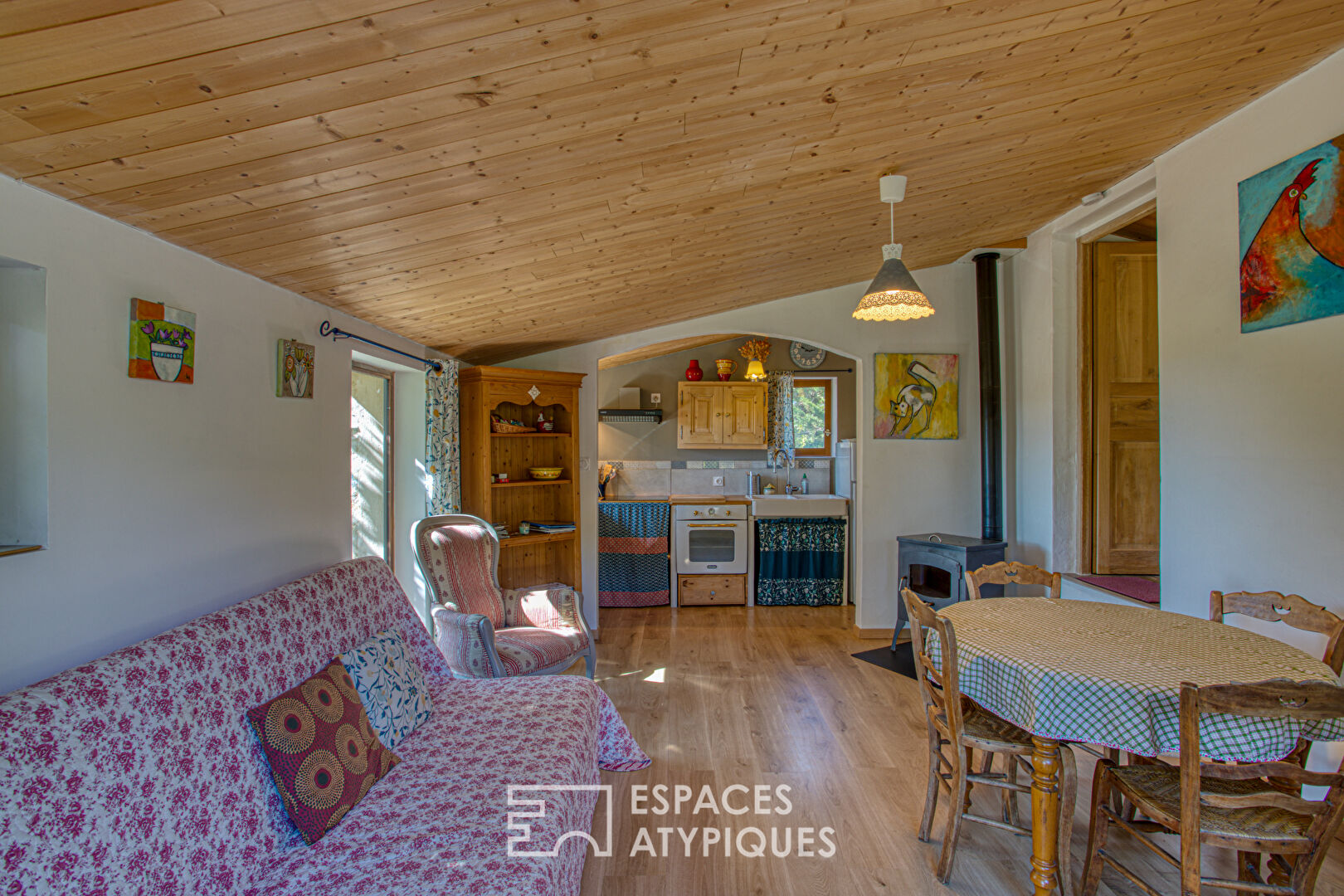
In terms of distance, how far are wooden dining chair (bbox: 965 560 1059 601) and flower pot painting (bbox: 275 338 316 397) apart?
271cm

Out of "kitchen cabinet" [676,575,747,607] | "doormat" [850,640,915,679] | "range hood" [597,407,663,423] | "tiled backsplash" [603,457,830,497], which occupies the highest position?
"range hood" [597,407,663,423]

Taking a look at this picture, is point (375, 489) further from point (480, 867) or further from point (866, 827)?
point (866, 827)

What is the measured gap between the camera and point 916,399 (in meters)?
4.61

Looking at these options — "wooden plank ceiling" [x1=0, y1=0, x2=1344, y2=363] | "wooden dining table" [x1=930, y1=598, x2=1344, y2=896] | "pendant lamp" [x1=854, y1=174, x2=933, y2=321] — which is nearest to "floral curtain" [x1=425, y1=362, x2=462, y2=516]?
"wooden plank ceiling" [x1=0, y1=0, x2=1344, y2=363]

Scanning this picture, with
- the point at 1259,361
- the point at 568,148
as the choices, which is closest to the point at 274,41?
the point at 568,148

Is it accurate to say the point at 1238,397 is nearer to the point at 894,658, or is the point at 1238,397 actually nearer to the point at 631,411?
the point at 894,658

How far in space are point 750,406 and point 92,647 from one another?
17.1 feet

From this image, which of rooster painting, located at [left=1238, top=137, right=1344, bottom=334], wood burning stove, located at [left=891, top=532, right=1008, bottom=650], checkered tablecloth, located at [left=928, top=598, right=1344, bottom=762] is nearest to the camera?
checkered tablecloth, located at [left=928, top=598, right=1344, bottom=762]

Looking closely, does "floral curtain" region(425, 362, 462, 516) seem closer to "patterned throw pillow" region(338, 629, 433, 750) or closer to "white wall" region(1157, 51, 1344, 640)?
"patterned throw pillow" region(338, 629, 433, 750)

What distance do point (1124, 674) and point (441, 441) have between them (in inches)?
128

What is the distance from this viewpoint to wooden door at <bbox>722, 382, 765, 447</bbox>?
6188 mm

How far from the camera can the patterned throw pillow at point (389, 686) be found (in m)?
2.05

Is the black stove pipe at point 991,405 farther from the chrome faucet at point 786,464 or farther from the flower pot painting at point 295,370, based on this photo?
the flower pot painting at point 295,370

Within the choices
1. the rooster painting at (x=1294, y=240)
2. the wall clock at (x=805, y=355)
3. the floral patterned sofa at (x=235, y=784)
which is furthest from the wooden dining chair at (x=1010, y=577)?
the wall clock at (x=805, y=355)
